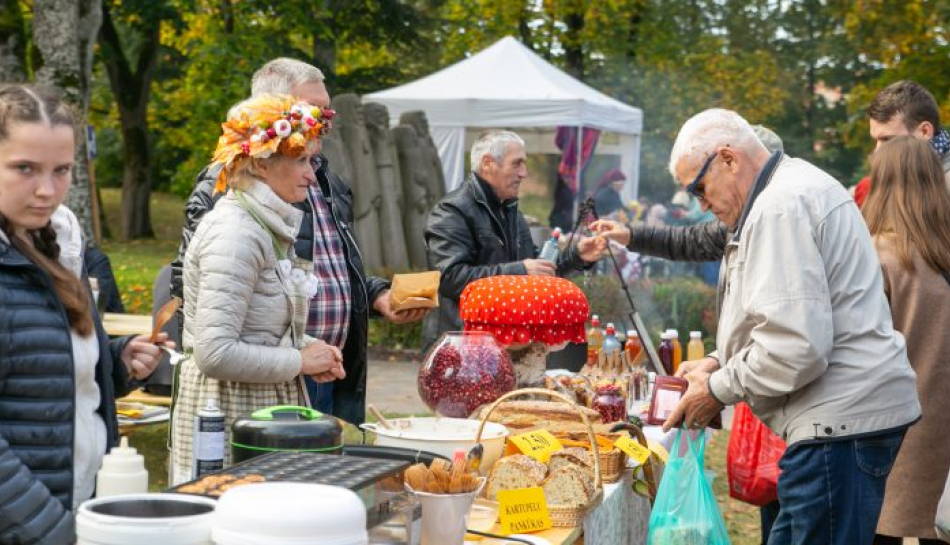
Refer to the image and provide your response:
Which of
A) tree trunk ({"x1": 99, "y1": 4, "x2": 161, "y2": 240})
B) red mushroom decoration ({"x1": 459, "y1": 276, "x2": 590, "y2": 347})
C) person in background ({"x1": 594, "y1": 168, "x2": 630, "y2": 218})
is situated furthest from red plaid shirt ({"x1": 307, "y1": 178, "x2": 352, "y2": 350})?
tree trunk ({"x1": 99, "y1": 4, "x2": 161, "y2": 240})

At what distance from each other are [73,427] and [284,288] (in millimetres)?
1037

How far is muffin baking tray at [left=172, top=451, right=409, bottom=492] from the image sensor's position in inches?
77.2

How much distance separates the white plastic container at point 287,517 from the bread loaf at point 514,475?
142 cm

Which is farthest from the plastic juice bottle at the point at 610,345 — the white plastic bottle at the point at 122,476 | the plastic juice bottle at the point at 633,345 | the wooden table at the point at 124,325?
the white plastic bottle at the point at 122,476

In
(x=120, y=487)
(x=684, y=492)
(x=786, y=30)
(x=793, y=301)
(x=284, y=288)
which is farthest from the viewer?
(x=786, y=30)

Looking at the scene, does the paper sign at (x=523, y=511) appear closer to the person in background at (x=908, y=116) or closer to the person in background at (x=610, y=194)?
the person in background at (x=908, y=116)

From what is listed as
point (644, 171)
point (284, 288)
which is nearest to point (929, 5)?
point (644, 171)

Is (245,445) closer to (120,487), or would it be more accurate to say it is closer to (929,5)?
(120,487)

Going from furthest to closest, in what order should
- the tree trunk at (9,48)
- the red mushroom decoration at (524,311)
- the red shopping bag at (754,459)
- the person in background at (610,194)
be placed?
1. the person in background at (610,194)
2. the tree trunk at (9,48)
3. the red shopping bag at (754,459)
4. the red mushroom decoration at (524,311)

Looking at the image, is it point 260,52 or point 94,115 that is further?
point 94,115

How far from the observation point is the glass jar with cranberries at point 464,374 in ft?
12.6

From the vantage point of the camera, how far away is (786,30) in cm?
3070

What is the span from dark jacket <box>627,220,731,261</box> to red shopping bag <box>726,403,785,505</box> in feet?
3.33

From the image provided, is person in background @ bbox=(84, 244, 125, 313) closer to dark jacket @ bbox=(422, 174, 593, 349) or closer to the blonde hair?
dark jacket @ bbox=(422, 174, 593, 349)
